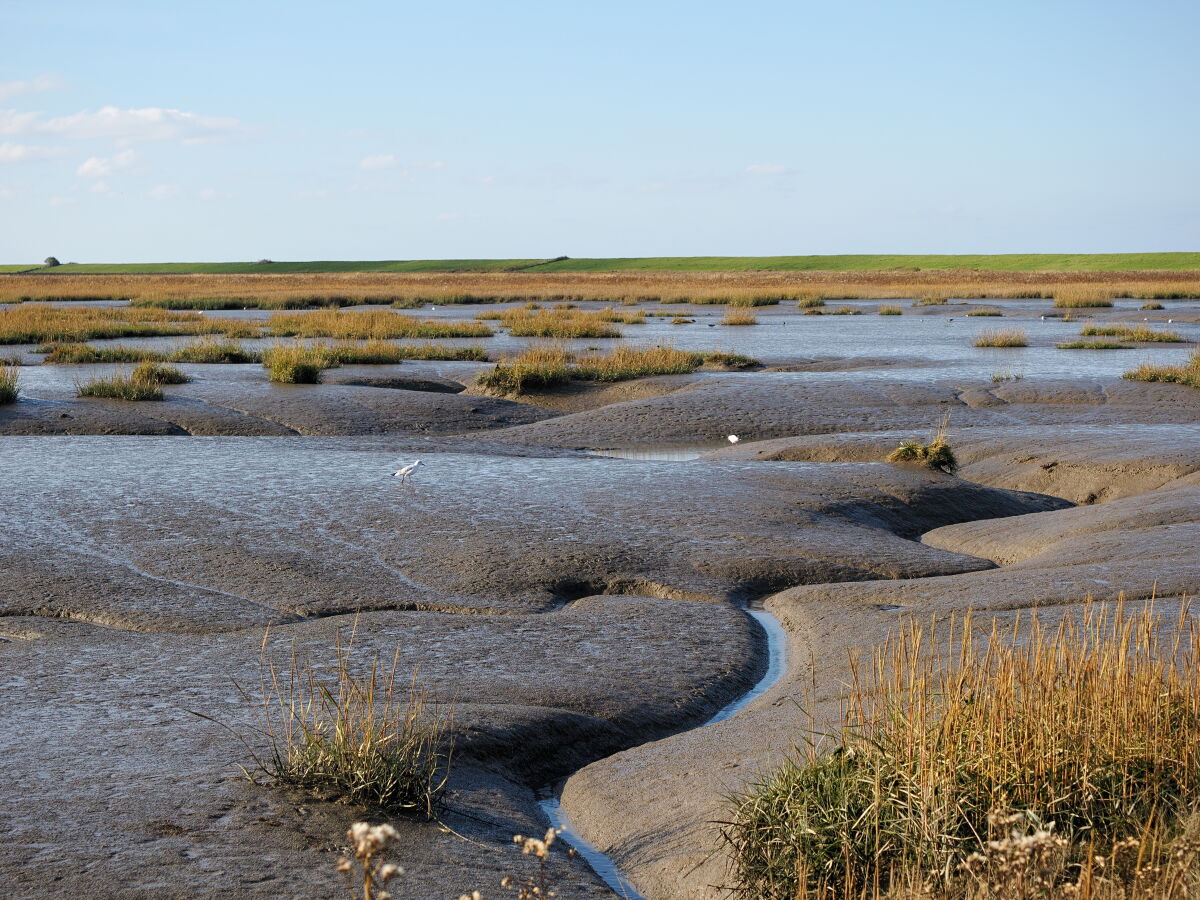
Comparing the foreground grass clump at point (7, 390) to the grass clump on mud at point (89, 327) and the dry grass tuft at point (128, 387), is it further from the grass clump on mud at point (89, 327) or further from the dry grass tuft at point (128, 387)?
the grass clump on mud at point (89, 327)

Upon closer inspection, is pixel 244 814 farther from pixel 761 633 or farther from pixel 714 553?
pixel 714 553

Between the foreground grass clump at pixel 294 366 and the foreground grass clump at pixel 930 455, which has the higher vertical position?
the foreground grass clump at pixel 294 366

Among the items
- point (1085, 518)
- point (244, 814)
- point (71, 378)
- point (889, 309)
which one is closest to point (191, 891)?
point (244, 814)

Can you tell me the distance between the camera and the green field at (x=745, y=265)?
127m

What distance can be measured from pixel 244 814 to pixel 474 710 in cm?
152

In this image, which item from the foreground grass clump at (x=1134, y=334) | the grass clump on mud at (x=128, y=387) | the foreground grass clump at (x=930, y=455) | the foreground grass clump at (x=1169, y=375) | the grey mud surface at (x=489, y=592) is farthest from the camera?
the foreground grass clump at (x=1134, y=334)

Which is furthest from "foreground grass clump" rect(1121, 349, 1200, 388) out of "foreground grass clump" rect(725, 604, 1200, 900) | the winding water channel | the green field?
the green field

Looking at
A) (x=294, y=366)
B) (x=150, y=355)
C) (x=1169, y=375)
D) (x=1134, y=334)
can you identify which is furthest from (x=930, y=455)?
(x=1134, y=334)

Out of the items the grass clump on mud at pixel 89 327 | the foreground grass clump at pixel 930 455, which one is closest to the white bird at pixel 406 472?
the foreground grass clump at pixel 930 455

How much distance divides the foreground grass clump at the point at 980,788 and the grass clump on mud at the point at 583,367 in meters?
16.8

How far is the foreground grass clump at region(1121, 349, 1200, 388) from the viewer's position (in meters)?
20.9

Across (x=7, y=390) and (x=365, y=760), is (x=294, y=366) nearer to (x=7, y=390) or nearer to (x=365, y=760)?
(x=7, y=390)

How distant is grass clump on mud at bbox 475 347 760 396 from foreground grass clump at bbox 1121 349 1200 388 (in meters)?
7.48

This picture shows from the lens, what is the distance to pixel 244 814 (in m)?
4.58
